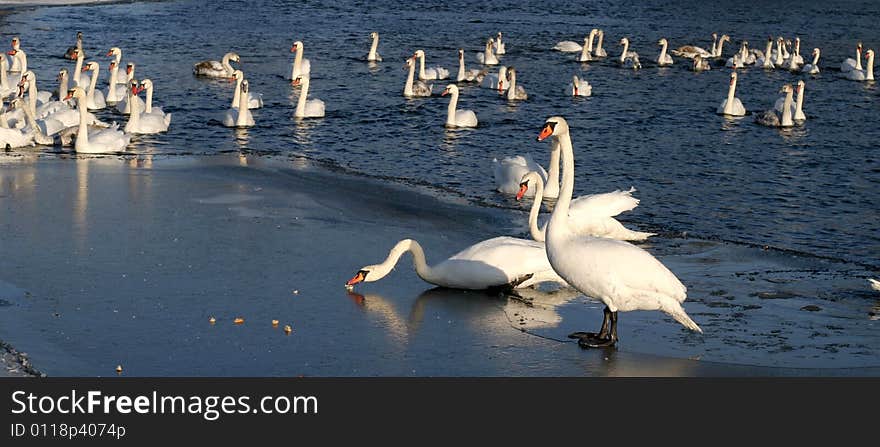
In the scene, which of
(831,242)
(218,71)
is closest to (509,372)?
(831,242)

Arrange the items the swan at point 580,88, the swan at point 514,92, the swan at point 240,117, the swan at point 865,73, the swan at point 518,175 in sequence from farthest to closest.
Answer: the swan at point 865,73 < the swan at point 580,88 < the swan at point 514,92 < the swan at point 240,117 < the swan at point 518,175

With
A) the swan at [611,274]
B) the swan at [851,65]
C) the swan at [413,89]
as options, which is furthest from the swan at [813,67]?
the swan at [611,274]

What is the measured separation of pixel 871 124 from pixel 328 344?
18402 millimetres

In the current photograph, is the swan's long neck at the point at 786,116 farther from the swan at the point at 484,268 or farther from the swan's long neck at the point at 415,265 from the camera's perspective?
the swan's long neck at the point at 415,265

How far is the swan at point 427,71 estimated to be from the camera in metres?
29.5

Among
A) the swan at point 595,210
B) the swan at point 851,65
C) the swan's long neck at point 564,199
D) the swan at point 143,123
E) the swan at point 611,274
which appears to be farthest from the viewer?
the swan at point 851,65

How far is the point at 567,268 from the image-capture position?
9.13 metres

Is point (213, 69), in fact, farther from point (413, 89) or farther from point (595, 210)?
point (595, 210)

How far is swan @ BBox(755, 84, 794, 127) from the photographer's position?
2450cm

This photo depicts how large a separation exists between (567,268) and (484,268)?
5.45 ft

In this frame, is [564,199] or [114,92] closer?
[564,199]

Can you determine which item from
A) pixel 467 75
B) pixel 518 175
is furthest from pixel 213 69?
pixel 518 175

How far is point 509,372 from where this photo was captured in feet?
28.2

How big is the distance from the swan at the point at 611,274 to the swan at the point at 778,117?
52.5 feet
